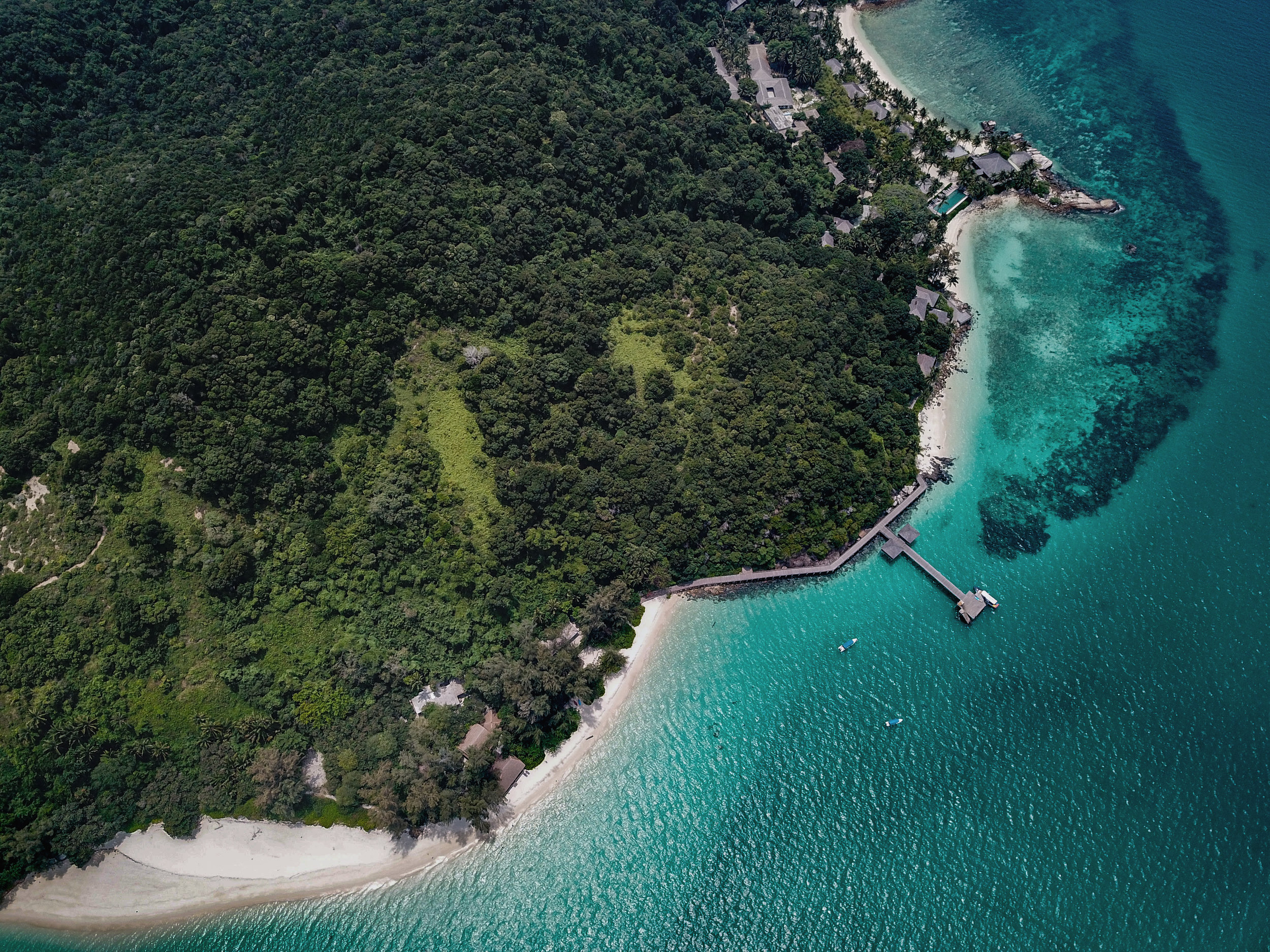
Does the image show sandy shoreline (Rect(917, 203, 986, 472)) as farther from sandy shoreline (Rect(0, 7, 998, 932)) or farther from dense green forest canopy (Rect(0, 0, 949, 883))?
sandy shoreline (Rect(0, 7, 998, 932))

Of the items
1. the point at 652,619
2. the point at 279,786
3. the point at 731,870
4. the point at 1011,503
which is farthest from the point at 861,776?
the point at 279,786

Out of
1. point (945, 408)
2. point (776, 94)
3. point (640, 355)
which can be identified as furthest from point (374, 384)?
point (776, 94)

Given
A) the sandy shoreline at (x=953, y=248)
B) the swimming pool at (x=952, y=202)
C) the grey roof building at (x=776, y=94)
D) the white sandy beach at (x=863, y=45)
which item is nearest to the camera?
the sandy shoreline at (x=953, y=248)

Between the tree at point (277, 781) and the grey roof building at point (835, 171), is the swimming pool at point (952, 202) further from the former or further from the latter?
the tree at point (277, 781)

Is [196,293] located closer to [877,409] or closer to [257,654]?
[257,654]

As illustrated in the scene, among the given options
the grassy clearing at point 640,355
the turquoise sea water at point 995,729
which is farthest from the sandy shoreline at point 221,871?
the grassy clearing at point 640,355

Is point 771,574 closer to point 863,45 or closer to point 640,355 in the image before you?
point 640,355
